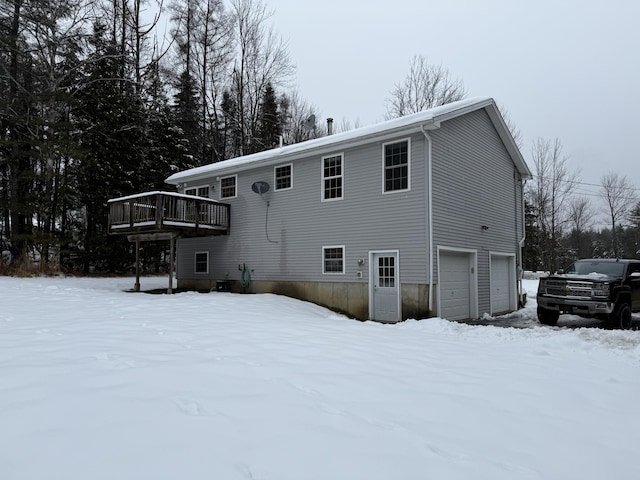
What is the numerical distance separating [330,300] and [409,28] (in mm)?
29791

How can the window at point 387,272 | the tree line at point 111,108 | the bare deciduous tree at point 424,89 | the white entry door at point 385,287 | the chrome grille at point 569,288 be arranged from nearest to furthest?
the chrome grille at point 569,288, the white entry door at point 385,287, the window at point 387,272, the tree line at point 111,108, the bare deciduous tree at point 424,89

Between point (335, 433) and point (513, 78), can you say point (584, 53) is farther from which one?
point (335, 433)

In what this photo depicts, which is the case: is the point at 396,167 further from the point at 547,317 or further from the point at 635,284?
the point at 635,284

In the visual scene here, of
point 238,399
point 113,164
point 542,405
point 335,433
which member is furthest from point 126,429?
point 113,164

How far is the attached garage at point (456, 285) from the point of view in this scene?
11633 millimetres

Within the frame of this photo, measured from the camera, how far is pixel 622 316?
Answer: 34.6ft

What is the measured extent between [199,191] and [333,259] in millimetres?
7326

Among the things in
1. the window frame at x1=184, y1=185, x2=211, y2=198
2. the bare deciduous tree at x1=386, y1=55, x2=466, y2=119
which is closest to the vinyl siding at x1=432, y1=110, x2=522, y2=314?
the window frame at x1=184, y1=185, x2=211, y2=198

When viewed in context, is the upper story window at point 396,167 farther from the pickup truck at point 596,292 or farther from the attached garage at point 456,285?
the pickup truck at point 596,292

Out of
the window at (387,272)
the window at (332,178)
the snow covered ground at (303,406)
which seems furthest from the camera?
the window at (332,178)

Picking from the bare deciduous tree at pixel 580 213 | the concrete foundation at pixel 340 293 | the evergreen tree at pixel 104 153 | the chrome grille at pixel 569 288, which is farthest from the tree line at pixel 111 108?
the bare deciduous tree at pixel 580 213

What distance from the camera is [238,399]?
12.2ft

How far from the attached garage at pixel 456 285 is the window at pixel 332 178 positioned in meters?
3.60

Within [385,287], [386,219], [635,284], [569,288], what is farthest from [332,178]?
[635,284]
